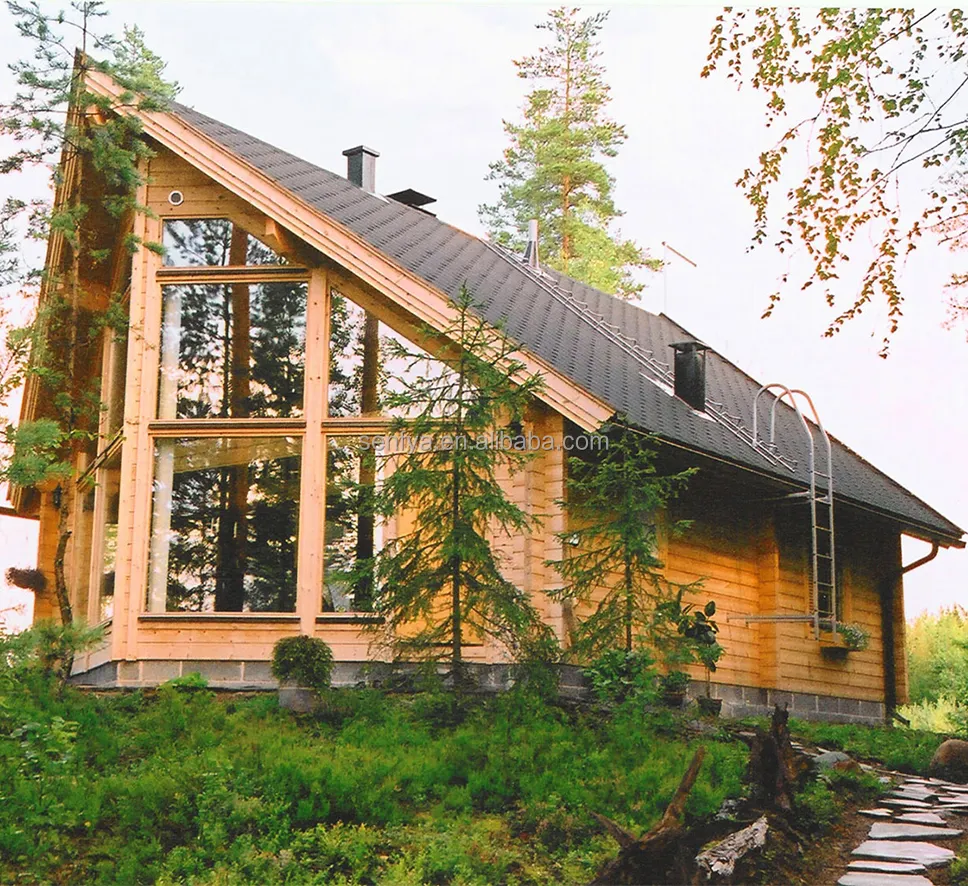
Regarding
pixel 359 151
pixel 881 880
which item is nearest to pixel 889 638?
pixel 359 151

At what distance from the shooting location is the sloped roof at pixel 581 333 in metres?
11.5

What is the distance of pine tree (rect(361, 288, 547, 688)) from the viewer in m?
9.12

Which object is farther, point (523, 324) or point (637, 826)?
point (523, 324)

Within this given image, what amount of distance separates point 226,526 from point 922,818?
19.9 feet

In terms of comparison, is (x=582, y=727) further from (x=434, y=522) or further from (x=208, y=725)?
(x=208, y=725)

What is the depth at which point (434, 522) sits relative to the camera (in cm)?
923

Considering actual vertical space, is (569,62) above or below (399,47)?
above

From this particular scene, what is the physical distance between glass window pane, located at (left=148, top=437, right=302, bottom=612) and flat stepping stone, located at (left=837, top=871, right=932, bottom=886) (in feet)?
18.6

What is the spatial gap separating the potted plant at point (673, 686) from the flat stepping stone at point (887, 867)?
306 centimetres

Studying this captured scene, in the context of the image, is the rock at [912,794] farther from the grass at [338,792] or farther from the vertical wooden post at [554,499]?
the vertical wooden post at [554,499]

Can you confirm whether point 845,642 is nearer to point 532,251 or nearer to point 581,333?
point 581,333

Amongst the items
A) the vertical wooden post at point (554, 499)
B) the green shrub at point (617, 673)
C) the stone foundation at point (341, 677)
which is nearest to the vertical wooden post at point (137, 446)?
the stone foundation at point (341, 677)

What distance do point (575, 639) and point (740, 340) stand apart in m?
19.4

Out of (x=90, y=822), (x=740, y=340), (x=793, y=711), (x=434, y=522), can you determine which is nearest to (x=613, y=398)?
(x=434, y=522)
